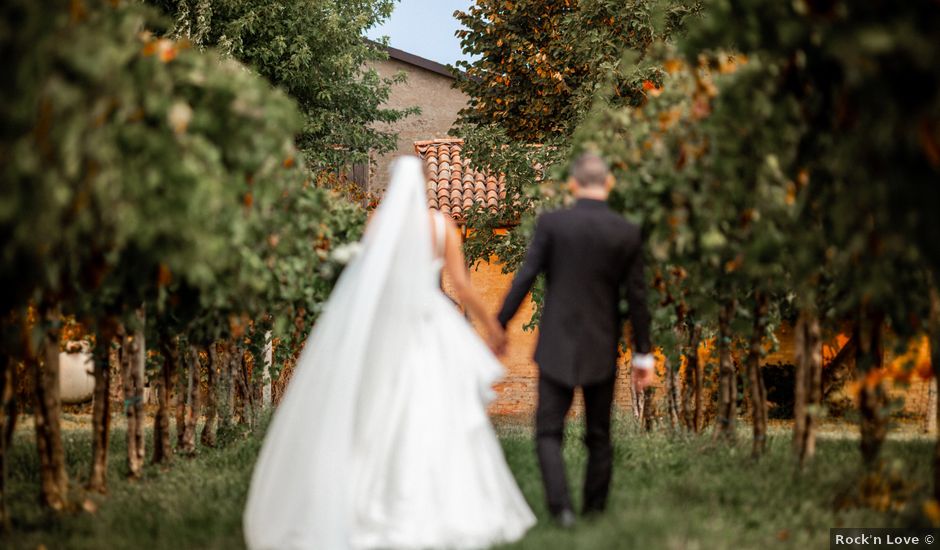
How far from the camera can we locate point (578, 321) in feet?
16.6

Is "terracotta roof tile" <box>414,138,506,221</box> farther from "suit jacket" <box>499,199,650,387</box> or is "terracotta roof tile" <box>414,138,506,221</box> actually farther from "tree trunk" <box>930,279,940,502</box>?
"suit jacket" <box>499,199,650,387</box>

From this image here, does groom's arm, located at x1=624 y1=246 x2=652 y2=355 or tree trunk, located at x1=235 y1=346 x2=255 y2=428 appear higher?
groom's arm, located at x1=624 y1=246 x2=652 y2=355

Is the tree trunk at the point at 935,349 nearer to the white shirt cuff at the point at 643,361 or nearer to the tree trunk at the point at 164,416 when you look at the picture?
the white shirt cuff at the point at 643,361

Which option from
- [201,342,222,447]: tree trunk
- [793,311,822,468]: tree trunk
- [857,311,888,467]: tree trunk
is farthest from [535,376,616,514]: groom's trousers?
[201,342,222,447]: tree trunk

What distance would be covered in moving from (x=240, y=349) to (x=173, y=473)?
310 centimetres

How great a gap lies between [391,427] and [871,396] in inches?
127

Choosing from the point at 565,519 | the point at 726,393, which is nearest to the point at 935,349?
the point at 565,519

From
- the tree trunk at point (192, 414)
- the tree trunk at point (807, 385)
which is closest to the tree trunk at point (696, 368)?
the tree trunk at point (807, 385)

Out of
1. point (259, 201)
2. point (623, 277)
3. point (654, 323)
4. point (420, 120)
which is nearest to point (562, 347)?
point (623, 277)

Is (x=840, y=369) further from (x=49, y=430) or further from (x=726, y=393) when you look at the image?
(x=49, y=430)

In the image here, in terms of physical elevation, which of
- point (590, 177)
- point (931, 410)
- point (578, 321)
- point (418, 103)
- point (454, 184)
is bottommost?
point (931, 410)

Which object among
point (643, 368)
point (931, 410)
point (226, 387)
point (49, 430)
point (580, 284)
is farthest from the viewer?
point (931, 410)

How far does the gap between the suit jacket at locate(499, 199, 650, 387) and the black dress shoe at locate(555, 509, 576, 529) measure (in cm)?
69

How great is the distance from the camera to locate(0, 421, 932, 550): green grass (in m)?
4.83
